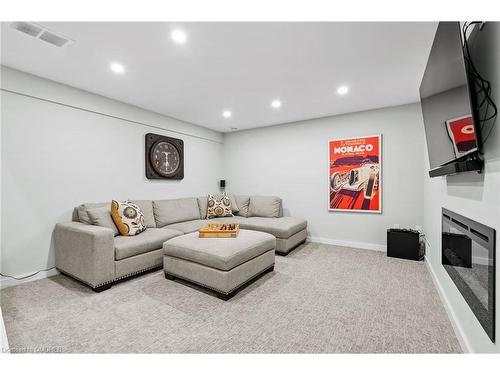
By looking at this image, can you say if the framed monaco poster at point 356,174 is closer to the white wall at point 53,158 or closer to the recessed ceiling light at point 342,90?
the recessed ceiling light at point 342,90

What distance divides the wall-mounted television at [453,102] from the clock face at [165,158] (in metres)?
3.75

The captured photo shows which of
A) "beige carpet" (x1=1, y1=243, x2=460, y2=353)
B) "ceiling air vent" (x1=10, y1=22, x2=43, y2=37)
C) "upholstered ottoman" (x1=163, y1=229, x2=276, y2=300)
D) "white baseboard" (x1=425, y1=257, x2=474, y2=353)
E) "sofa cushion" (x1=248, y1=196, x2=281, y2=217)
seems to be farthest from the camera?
"sofa cushion" (x1=248, y1=196, x2=281, y2=217)

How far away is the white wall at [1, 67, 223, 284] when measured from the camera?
8.24ft

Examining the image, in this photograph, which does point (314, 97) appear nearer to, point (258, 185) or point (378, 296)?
point (258, 185)

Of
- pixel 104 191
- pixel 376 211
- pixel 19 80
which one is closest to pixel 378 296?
pixel 376 211

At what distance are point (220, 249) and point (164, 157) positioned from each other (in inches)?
98.4

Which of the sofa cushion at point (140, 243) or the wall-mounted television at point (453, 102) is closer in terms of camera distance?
the wall-mounted television at point (453, 102)

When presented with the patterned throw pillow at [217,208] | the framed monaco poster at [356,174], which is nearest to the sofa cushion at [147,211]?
the patterned throw pillow at [217,208]

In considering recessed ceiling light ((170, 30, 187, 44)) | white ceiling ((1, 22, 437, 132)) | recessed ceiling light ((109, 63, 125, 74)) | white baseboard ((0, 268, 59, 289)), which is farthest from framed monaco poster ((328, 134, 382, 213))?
white baseboard ((0, 268, 59, 289))

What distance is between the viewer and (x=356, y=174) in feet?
13.0

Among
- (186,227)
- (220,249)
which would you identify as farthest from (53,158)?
(220,249)

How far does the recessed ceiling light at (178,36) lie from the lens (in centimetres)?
188

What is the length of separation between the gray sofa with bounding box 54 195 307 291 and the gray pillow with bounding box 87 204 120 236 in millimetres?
10

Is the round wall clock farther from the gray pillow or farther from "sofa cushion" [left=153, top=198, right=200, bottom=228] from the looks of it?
the gray pillow
